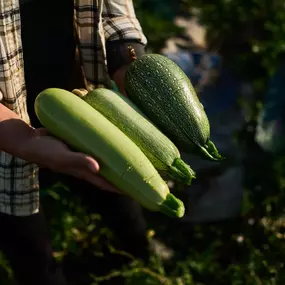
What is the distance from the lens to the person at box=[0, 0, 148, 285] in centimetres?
137

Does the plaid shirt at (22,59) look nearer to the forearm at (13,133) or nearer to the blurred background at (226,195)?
the forearm at (13,133)

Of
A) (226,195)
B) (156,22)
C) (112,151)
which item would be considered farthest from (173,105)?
(156,22)

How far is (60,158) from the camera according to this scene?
4.31 ft

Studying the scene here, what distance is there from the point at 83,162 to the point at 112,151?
68 millimetres

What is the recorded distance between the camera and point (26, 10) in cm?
155

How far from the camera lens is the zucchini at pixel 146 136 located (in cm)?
136

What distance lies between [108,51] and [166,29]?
61.3 inches

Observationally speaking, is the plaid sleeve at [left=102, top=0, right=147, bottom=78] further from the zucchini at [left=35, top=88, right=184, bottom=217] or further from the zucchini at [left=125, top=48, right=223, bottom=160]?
the zucchini at [left=35, top=88, right=184, bottom=217]

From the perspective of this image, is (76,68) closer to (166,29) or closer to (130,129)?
(130,129)

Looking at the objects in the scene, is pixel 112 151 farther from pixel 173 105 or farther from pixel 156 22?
pixel 156 22

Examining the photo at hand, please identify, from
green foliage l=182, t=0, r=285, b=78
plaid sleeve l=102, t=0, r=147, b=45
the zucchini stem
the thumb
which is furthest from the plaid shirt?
green foliage l=182, t=0, r=285, b=78

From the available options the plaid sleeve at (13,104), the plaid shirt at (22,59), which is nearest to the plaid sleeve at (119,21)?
the plaid shirt at (22,59)

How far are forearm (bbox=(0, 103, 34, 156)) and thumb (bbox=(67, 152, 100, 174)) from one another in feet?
0.46

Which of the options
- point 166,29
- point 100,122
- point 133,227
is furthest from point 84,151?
point 166,29
